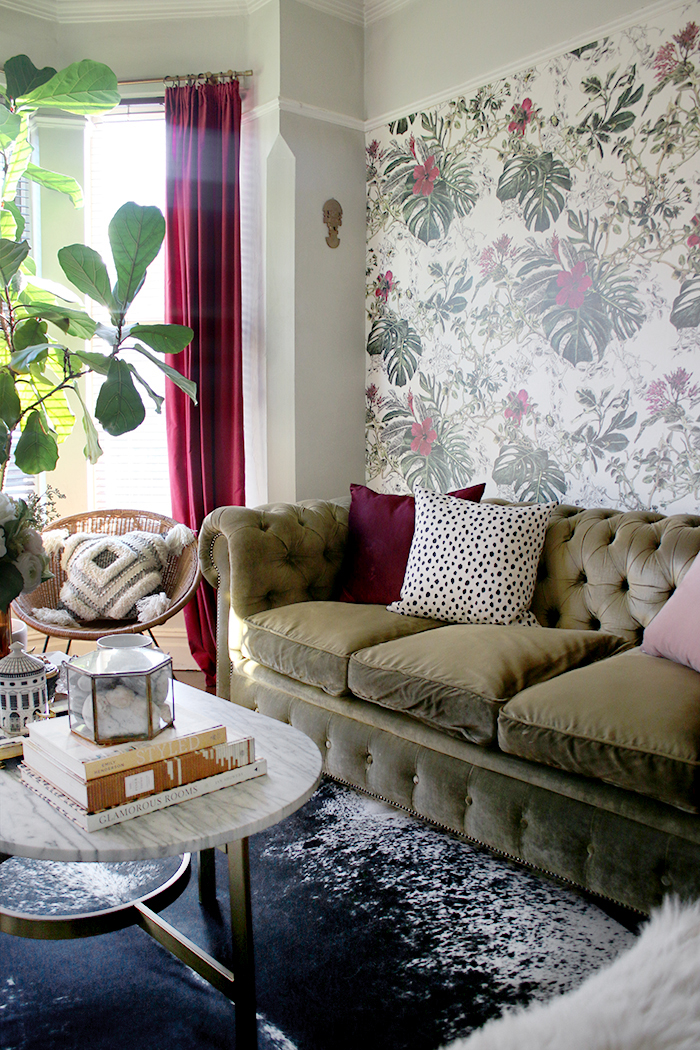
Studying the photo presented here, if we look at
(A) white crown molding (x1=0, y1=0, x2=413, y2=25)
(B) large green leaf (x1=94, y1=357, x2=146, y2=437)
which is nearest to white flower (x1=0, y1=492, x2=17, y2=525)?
(B) large green leaf (x1=94, y1=357, x2=146, y2=437)

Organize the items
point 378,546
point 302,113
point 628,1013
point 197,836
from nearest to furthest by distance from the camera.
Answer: point 628,1013
point 197,836
point 378,546
point 302,113

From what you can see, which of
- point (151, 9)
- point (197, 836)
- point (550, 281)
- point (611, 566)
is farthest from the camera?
point (151, 9)

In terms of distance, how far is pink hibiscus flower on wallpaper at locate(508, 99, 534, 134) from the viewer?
9.70 feet

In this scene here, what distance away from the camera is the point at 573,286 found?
9.38 feet

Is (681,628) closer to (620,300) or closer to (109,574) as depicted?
(620,300)

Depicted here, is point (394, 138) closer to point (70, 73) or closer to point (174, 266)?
point (174, 266)

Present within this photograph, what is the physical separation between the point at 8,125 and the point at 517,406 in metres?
2.10

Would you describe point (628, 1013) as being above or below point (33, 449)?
below

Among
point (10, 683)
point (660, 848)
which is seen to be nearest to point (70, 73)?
point (10, 683)

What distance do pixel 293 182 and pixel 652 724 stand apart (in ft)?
9.09

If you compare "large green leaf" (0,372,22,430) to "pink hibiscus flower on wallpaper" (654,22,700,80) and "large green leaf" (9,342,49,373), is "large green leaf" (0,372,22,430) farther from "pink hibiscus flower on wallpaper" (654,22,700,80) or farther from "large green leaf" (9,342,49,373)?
"pink hibiscus flower on wallpaper" (654,22,700,80)

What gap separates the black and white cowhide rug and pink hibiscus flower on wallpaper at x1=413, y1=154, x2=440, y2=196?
2.58 metres

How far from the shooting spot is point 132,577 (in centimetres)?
313

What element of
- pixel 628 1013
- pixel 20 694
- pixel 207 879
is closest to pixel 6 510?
pixel 20 694
